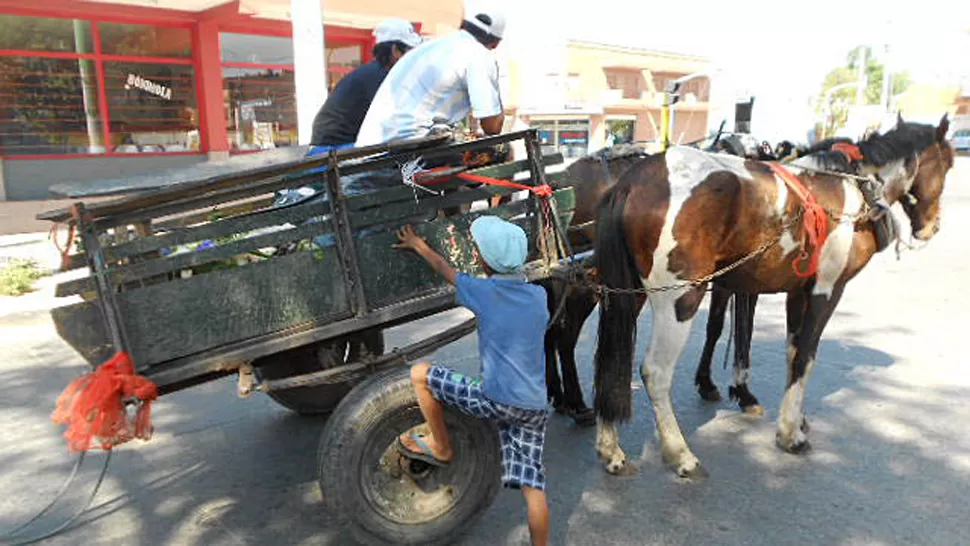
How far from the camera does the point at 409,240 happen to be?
9.00ft

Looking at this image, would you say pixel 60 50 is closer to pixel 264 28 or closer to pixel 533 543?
pixel 264 28

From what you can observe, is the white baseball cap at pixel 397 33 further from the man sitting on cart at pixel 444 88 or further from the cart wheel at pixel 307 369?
the cart wheel at pixel 307 369

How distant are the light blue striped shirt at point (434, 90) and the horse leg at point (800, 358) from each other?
205 centimetres

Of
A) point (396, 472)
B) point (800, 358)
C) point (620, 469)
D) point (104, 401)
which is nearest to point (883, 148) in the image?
point (800, 358)

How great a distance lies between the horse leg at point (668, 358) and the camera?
Answer: 11.0 ft

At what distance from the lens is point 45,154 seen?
35.5ft

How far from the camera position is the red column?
1176 cm

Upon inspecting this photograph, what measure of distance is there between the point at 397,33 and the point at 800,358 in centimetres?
291

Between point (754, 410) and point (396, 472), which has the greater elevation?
point (396, 472)

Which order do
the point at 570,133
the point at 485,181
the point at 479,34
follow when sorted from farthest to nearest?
the point at 570,133
the point at 479,34
the point at 485,181

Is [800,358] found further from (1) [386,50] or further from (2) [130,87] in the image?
(2) [130,87]

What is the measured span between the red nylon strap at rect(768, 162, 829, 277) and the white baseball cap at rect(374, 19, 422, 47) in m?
2.14

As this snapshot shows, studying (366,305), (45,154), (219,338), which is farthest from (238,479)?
(45,154)

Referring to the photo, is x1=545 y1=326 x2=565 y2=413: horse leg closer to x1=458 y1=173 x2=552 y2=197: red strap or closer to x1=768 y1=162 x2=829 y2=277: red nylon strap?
x1=458 y1=173 x2=552 y2=197: red strap
